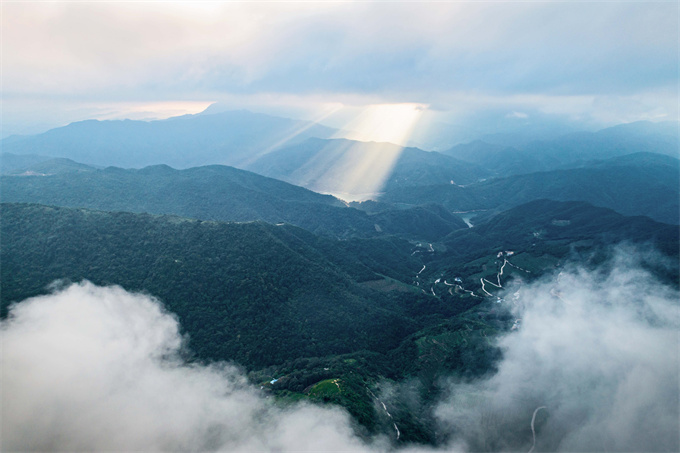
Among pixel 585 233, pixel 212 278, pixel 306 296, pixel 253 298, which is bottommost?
pixel 585 233

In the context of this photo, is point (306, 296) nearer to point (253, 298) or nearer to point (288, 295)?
point (288, 295)

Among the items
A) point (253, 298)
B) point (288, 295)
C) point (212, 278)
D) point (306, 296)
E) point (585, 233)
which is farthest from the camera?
point (585, 233)

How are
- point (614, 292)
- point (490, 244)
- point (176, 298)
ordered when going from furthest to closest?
point (490, 244) < point (614, 292) < point (176, 298)

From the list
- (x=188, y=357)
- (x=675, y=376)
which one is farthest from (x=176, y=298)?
(x=675, y=376)

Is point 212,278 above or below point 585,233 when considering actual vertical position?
→ above

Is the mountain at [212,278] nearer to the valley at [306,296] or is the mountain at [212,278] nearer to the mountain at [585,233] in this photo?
the valley at [306,296]

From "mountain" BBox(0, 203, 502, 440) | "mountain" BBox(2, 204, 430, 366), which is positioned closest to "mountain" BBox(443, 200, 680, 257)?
"mountain" BBox(0, 203, 502, 440)

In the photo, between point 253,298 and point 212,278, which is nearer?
point 253,298

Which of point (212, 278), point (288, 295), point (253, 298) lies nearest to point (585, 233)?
point (288, 295)

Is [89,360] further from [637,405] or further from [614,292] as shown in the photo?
[614,292]

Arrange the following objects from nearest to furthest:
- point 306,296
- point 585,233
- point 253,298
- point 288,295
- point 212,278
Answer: point 253,298 < point 212,278 < point 288,295 < point 306,296 < point 585,233

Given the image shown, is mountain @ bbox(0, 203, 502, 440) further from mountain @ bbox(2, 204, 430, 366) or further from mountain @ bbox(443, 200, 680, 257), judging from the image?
mountain @ bbox(443, 200, 680, 257)
